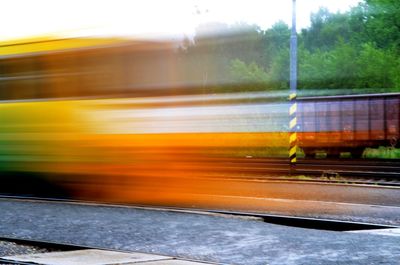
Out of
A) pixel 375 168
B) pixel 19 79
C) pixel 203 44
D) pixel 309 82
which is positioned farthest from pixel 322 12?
pixel 19 79

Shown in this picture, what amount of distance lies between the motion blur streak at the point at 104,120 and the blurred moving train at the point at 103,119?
0.02 m

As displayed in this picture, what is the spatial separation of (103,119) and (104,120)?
0.9 inches

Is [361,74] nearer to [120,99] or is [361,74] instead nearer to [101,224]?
[120,99]

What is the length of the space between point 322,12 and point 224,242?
21.9 meters

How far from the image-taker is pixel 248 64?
17984 mm

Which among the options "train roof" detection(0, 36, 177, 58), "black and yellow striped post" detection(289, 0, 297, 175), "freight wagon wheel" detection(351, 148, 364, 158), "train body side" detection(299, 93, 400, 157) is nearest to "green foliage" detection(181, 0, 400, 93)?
"train body side" detection(299, 93, 400, 157)

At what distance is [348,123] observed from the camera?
2186cm

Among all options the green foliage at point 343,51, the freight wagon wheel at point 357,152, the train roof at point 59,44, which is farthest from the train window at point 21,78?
the freight wagon wheel at point 357,152

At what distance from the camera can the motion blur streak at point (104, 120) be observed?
30.2ft

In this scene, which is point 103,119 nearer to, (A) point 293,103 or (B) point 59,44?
(B) point 59,44

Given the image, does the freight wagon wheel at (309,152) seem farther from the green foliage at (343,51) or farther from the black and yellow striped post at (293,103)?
the black and yellow striped post at (293,103)

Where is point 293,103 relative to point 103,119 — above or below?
above

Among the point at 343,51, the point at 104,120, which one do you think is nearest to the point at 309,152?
the point at 343,51

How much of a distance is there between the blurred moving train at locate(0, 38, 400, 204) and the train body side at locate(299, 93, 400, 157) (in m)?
11.6
